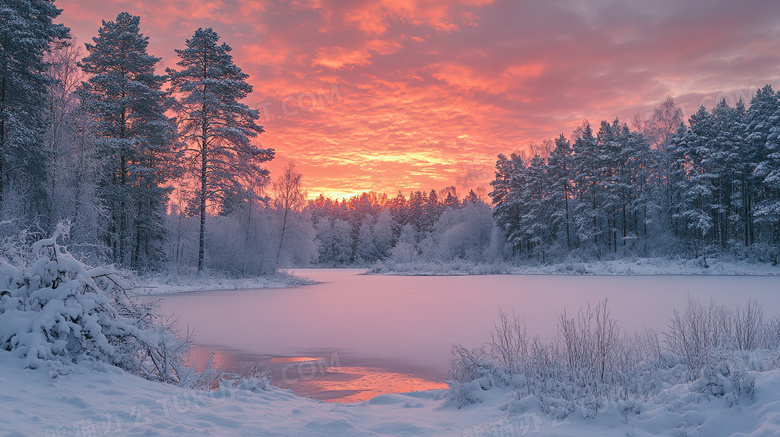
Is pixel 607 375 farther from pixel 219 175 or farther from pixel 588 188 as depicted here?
pixel 588 188

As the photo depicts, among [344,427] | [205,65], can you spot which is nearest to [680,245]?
[205,65]

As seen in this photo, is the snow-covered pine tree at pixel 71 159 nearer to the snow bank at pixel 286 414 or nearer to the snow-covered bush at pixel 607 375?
the snow bank at pixel 286 414

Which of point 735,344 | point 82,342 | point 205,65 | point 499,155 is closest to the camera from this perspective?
point 82,342

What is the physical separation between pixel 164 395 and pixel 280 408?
54.7 inches

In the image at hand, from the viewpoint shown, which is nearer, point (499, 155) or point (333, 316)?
point (333, 316)

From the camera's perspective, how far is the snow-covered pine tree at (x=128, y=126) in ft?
81.6

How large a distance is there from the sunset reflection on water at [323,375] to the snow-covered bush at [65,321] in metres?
1.03

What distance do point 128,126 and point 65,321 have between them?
25.3 metres

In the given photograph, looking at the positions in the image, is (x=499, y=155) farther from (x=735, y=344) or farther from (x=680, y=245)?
(x=735, y=344)

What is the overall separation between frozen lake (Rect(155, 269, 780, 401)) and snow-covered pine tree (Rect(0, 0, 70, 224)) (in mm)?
7743

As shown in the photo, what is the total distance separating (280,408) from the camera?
5707mm

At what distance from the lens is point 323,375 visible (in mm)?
8531

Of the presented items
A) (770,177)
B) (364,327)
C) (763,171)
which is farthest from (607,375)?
(763,171)

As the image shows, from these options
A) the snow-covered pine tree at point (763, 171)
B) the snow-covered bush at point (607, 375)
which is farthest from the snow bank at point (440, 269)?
the snow-covered bush at point (607, 375)
